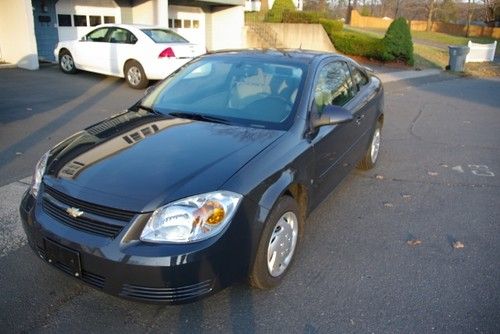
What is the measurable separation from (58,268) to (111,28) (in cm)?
980

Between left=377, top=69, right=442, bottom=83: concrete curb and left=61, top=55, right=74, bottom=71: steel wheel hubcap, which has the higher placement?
left=61, top=55, right=74, bottom=71: steel wheel hubcap

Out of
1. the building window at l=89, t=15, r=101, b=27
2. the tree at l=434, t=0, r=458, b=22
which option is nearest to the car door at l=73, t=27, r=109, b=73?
the building window at l=89, t=15, r=101, b=27

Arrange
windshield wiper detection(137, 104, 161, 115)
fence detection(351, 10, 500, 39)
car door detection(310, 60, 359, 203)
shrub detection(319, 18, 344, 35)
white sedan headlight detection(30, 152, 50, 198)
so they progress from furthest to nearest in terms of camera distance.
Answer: fence detection(351, 10, 500, 39)
shrub detection(319, 18, 344, 35)
windshield wiper detection(137, 104, 161, 115)
car door detection(310, 60, 359, 203)
white sedan headlight detection(30, 152, 50, 198)

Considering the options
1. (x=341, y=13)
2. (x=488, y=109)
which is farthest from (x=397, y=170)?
(x=341, y=13)

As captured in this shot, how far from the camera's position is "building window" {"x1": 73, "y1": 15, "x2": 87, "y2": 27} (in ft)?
49.1

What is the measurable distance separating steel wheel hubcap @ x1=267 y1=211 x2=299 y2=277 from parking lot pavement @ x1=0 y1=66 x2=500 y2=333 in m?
0.16

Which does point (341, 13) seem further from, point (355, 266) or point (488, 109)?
point (355, 266)

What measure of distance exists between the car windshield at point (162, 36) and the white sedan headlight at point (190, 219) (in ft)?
29.8

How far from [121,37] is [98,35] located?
0.85 meters

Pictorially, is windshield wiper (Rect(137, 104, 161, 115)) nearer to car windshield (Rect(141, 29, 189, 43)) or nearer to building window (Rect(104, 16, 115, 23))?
car windshield (Rect(141, 29, 189, 43))

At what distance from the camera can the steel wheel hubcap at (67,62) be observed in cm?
1234

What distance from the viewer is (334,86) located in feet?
14.0

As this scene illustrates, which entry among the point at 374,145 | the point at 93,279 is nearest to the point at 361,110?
the point at 374,145

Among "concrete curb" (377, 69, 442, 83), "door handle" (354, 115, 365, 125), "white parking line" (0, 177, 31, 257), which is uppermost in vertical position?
"door handle" (354, 115, 365, 125)
